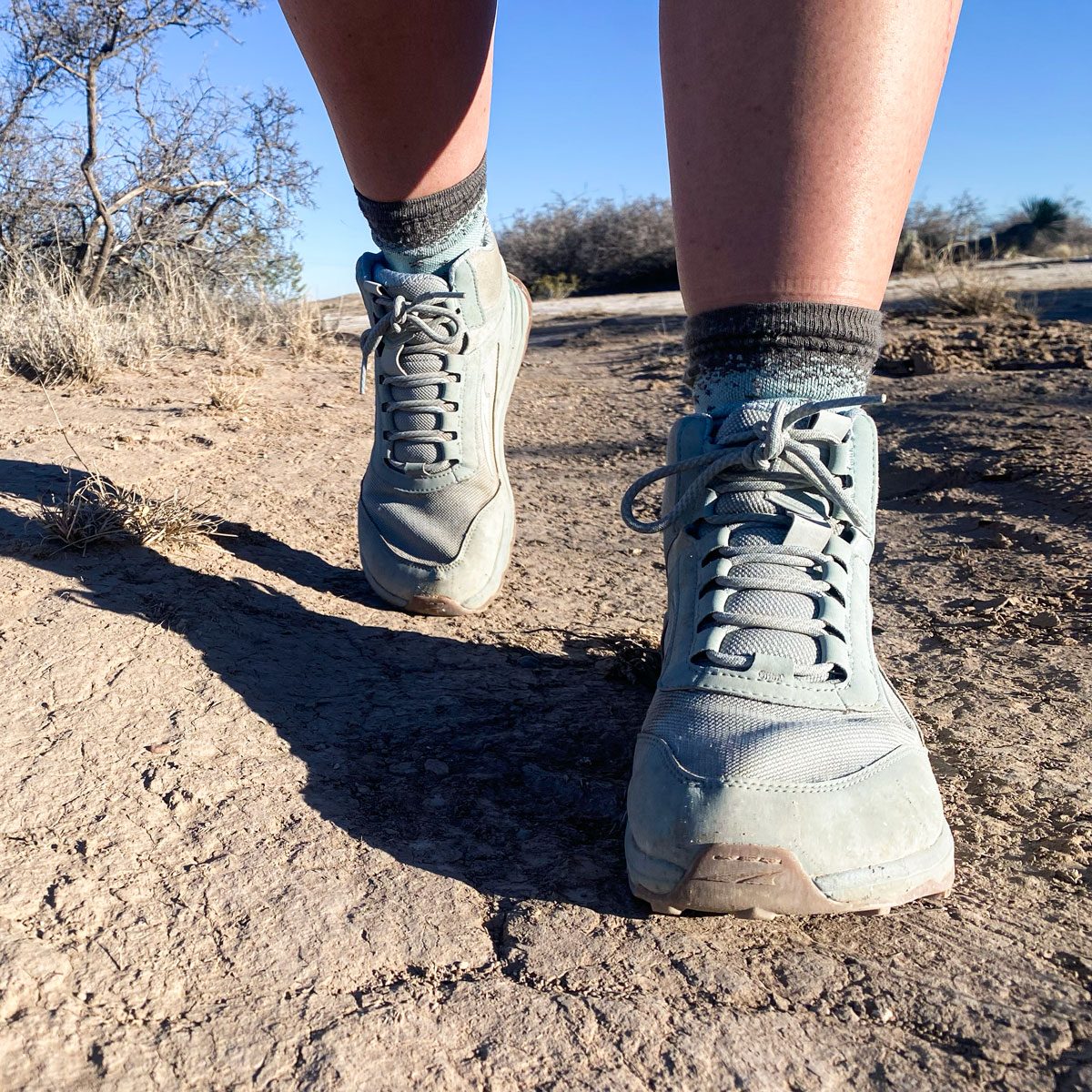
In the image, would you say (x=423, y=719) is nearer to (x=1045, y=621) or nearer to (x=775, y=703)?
(x=775, y=703)

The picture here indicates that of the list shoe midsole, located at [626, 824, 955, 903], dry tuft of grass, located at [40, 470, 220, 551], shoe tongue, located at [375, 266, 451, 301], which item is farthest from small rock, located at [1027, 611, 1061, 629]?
dry tuft of grass, located at [40, 470, 220, 551]

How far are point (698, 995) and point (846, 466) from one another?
0.66m

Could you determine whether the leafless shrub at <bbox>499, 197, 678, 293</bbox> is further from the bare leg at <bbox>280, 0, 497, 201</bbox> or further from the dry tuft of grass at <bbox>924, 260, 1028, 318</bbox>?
the bare leg at <bbox>280, 0, 497, 201</bbox>

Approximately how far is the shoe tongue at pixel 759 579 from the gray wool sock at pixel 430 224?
79cm

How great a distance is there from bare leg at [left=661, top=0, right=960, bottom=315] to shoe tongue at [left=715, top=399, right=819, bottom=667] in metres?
0.15

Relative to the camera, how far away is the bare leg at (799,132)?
1124 mm

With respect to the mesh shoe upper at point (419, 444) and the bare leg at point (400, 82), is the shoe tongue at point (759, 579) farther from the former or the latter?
the bare leg at point (400, 82)

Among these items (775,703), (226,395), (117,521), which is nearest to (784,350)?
(775,703)

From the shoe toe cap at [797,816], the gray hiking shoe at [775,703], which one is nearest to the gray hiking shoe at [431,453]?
the gray hiking shoe at [775,703]

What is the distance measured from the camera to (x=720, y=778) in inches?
39.4

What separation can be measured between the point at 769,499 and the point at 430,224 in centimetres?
89

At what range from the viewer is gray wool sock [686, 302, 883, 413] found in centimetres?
121

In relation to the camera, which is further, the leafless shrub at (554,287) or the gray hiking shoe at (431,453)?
the leafless shrub at (554,287)

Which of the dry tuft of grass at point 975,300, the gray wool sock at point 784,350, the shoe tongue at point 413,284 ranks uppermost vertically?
the shoe tongue at point 413,284
